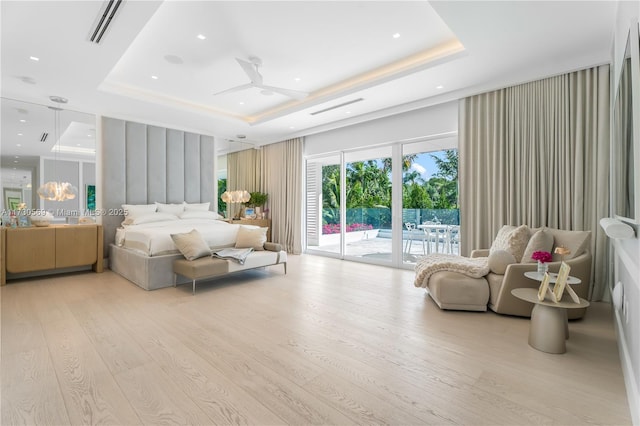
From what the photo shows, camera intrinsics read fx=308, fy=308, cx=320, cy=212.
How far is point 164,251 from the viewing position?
4.18 m

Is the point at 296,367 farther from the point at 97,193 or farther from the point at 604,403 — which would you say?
the point at 97,193

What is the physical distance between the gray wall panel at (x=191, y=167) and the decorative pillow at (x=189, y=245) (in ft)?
8.50

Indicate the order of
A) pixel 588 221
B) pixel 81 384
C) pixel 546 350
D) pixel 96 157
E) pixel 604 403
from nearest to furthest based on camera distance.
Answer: pixel 604 403, pixel 81 384, pixel 546 350, pixel 588 221, pixel 96 157

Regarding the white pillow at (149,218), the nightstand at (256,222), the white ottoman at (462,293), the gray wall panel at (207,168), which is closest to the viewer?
the white ottoman at (462,293)

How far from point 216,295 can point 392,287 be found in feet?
7.35

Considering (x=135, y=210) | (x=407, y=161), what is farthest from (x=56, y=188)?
(x=407, y=161)

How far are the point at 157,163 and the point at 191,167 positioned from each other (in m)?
0.71

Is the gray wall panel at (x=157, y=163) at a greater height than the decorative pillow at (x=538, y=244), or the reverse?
the gray wall panel at (x=157, y=163)

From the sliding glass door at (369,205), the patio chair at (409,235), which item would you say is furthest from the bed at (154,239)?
the patio chair at (409,235)

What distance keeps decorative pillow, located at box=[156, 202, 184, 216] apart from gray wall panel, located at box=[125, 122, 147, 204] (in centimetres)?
34

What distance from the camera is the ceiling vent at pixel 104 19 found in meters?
2.53

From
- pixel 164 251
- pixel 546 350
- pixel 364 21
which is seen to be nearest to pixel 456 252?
pixel 546 350

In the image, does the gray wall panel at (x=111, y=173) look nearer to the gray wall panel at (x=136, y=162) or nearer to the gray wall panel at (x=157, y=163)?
the gray wall panel at (x=136, y=162)

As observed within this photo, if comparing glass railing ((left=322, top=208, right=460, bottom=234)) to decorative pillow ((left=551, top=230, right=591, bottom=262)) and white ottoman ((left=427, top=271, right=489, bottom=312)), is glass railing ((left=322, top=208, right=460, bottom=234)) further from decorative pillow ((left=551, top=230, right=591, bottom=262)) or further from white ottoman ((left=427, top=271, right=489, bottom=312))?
white ottoman ((left=427, top=271, right=489, bottom=312))
